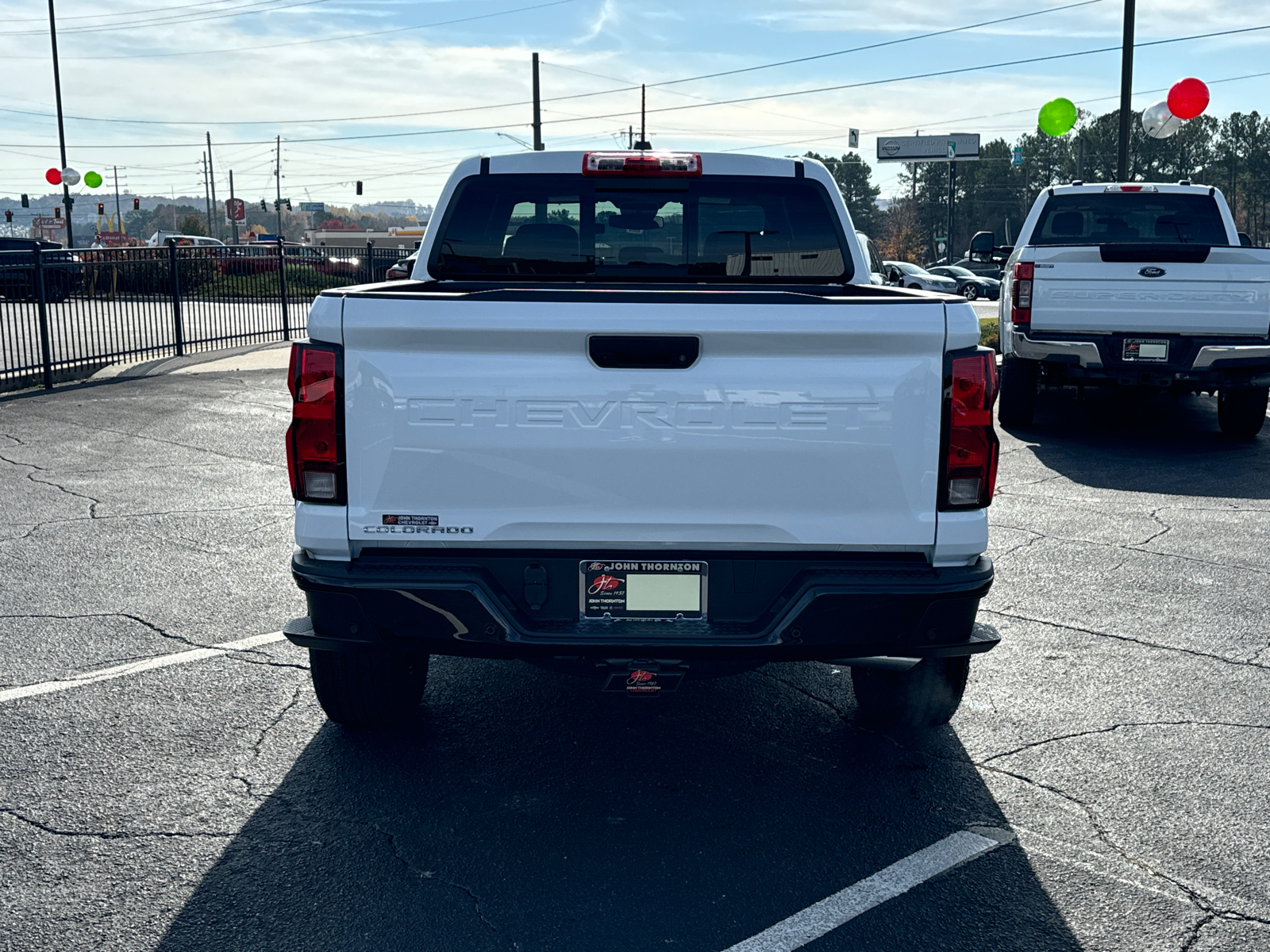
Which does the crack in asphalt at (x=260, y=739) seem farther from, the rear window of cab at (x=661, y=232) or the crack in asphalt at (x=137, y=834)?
the rear window of cab at (x=661, y=232)

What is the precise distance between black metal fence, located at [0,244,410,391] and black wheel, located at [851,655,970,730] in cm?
896

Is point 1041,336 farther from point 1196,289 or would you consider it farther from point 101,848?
point 101,848

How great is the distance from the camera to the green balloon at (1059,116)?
64.4 feet

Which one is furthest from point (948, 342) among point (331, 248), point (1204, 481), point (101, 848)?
point (331, 248)

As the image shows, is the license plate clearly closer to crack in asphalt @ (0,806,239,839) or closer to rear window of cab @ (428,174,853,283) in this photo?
rear window of cab @ (428,174,853,283)

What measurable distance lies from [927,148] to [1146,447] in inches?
2692

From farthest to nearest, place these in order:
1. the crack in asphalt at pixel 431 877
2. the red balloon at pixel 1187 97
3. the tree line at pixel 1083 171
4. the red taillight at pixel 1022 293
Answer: the tree line at pixel 1083 171, the red balloon at pixel 1187 97, the red taillight at pixel 1022 293, the crack in asphalt at pixel 431 877

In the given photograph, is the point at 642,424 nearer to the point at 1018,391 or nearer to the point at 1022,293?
the point at 1022,293

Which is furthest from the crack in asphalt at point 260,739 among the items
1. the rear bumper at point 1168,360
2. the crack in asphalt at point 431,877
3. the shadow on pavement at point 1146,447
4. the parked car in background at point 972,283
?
the parked car in background at point 972,283

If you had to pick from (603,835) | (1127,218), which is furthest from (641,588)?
(1127,218)

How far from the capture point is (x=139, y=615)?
19.5 feet

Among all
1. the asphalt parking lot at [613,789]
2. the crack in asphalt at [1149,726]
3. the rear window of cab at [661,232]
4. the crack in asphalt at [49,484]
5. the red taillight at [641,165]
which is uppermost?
the red taillight at [641,165]

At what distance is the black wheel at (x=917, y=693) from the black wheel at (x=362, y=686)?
1644 millimetres

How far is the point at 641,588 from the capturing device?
355cm
